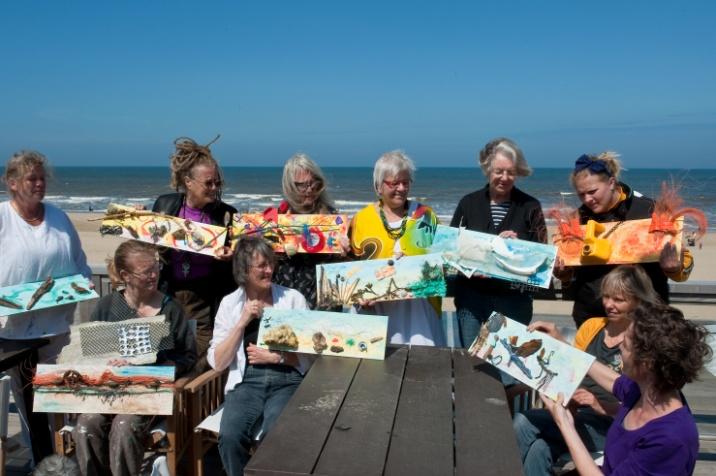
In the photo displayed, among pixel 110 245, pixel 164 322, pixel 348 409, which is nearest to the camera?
pixel 348 409

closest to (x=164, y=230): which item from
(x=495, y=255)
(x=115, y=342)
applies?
(x=115, y=342)

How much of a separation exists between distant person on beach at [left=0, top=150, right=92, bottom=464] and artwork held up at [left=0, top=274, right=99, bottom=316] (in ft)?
0.36

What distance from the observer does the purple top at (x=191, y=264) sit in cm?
427

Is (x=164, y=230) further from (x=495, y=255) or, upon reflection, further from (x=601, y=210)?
(x=601, y=210)

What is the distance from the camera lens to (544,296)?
4.82 metres

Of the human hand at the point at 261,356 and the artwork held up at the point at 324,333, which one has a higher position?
the artwork held up at the point at 324,333

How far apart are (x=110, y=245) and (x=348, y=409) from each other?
15277 mm

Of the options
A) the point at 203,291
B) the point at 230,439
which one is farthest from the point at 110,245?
the point at 230,439

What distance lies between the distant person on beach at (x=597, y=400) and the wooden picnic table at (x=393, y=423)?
36 cm

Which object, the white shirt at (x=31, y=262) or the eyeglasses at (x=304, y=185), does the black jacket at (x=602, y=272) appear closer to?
the eyeglasses at (x=304, y=185)

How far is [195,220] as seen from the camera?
4281mm

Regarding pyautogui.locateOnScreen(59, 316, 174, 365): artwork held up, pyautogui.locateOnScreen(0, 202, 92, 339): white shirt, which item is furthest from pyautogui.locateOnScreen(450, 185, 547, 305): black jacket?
pyautogui.locateOnScreen(0, 202, 92, 339): white shirt

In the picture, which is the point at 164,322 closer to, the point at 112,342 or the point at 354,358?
the point at 112,342

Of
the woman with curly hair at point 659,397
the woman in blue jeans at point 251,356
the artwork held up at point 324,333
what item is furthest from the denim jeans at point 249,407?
the woman with curly hair at point 659,397
